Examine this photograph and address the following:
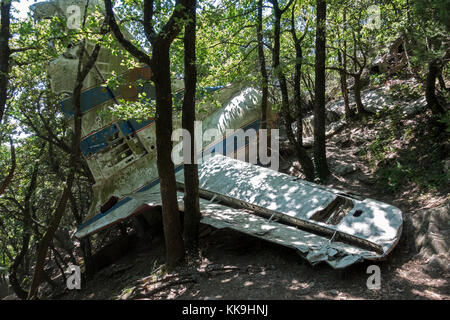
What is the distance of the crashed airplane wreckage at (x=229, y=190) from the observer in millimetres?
6570

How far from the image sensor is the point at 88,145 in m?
11.5

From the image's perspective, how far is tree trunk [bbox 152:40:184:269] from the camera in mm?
6609

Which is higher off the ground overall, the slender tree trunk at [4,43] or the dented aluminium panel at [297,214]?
the slender tree trunk at [4,43]

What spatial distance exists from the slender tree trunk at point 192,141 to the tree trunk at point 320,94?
4619 millimetres

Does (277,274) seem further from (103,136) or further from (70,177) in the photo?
(103,136)

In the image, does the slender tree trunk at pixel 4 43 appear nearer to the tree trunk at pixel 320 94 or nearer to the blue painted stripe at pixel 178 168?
the blue painted stripe at pixel 178 168

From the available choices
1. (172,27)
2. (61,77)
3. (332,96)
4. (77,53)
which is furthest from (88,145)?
(332,96)

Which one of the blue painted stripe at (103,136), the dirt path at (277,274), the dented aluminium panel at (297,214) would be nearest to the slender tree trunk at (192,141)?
the dented aluminium panel at (297,214)

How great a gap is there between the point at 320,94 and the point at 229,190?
446 cm

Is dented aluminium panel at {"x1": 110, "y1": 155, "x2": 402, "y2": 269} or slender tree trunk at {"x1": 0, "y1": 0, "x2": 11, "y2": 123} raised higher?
slender tree trunk at {"x1": 0, "y1": 0, "x2": 11, "y2": 123}

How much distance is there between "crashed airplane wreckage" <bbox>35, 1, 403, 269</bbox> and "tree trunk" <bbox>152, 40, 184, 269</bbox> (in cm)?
94

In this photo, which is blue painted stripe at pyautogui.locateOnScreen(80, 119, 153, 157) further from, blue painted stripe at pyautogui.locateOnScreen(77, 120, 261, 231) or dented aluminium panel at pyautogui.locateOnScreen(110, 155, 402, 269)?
dented aluminium panel at pyautogui.locateOnScreen(110, 155, 402, 269)

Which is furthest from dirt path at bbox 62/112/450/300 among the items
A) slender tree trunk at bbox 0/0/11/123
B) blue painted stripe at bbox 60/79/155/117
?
blue painted stripe at bbox 60/79/155/117

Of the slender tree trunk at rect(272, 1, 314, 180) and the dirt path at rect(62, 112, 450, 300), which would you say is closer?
the dirt path at rect(62, 112, 450, 300)
